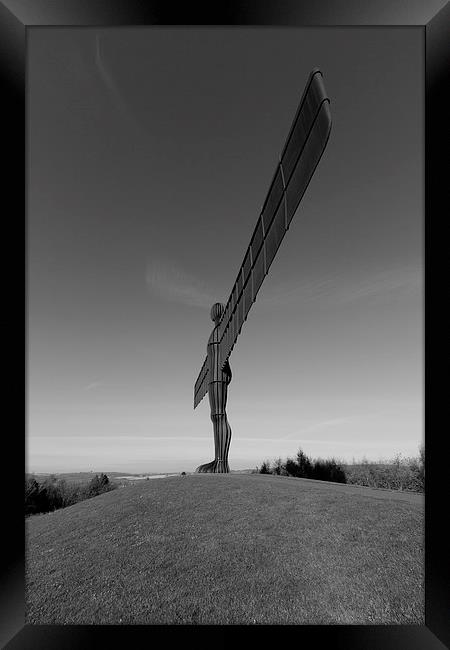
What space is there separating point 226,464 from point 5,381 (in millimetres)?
10184

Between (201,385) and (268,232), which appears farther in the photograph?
(201,385)

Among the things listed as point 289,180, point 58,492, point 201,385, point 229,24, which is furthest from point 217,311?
point 58,492

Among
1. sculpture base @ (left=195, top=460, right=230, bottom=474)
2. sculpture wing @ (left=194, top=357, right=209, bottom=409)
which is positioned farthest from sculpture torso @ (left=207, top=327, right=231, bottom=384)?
sculpture base @ (left=195, top=460, right=230, bottom=474)

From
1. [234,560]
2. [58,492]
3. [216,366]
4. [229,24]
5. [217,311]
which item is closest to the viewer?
[229,24]

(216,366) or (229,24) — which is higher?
(229,24)

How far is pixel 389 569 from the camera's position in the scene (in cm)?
666

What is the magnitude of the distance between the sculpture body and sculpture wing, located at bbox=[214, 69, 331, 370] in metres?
4.07

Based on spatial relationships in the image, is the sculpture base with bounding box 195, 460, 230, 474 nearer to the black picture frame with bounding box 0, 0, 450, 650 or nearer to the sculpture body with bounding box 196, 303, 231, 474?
the sculpture body with bounding box 196, 303, 231, 474

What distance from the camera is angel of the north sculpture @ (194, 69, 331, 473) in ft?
16.8

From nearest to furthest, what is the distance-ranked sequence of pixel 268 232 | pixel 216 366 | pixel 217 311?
1. pixel 268 232
2. pixel 216 366
3. pixel 217 311

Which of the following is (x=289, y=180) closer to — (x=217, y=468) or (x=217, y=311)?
(x=217, y=311)

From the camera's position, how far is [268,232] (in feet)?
23.6

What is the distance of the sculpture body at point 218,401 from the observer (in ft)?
42.8

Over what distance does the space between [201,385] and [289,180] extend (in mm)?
10790
